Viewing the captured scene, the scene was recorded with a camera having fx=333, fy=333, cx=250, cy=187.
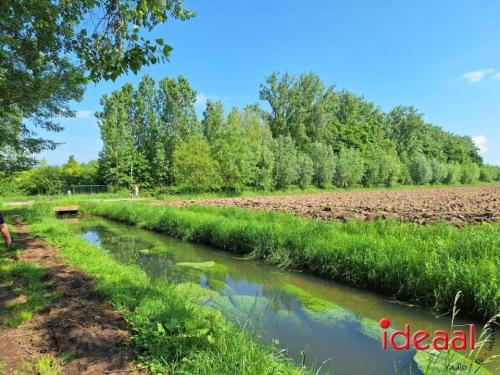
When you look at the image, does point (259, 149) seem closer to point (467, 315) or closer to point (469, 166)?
point (467, 315)

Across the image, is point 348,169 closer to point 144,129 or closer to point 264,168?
point 264,168

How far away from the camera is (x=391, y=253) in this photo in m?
8.46

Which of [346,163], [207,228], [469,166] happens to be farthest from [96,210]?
[469,166]

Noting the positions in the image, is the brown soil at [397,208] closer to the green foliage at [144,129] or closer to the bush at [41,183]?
the green foliage at [144,129]

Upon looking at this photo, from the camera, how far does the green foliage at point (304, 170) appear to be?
149 feet

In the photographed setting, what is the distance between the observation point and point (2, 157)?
47.4ft

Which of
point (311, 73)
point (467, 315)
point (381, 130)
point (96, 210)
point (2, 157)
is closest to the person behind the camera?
point (467, 315)

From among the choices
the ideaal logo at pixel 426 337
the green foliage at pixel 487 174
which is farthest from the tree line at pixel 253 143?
the ideaal logo at pixel 426 337

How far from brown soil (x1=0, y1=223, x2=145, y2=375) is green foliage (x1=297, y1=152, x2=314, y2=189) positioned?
40.8 meters

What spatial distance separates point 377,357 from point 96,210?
24.8 meters

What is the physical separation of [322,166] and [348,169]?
224 inches

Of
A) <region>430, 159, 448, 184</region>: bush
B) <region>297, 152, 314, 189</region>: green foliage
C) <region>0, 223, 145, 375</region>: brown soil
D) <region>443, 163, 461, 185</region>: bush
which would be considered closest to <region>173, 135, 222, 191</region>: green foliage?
<region>297, 152, 314, 189</region>: green foliage

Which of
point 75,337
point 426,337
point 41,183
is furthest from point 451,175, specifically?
point 75,337

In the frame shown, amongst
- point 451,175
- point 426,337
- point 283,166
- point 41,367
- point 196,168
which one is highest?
point 283,166
